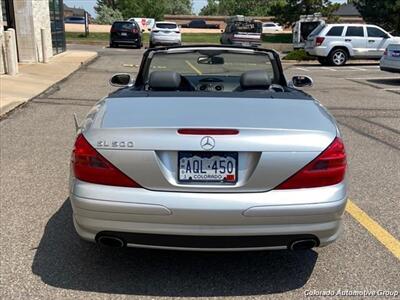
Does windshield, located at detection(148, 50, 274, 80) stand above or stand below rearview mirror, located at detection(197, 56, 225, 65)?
below

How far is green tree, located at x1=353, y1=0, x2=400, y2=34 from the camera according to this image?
3681 cm

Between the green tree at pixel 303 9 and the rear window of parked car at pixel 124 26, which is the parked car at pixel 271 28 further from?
the rear window of parked car at pixel 124 26

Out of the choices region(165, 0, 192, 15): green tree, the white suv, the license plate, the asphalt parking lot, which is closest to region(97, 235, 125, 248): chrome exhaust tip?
the asphalt parking lot

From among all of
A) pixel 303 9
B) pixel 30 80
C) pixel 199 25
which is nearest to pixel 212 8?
pixel 199 25

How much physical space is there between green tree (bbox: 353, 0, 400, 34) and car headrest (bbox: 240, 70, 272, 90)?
3578cm

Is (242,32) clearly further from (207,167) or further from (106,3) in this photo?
(106,3)

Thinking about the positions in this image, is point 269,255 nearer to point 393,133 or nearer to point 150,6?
point 393,133

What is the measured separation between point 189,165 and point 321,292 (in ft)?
3.90

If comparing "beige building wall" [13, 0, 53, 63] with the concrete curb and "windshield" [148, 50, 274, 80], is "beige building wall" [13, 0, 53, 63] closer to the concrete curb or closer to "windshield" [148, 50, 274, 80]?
the concrete curb

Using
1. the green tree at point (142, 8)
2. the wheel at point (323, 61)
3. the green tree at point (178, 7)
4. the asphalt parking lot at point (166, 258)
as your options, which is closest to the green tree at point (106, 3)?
the green tree at point (142, 8)

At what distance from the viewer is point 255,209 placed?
9.77 ft

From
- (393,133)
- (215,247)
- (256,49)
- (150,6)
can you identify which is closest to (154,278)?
(215,247)

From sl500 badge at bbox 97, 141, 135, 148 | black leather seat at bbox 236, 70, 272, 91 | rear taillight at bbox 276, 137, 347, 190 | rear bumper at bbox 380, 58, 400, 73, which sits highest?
black leather seat at bbox 236, 70, 272, 91

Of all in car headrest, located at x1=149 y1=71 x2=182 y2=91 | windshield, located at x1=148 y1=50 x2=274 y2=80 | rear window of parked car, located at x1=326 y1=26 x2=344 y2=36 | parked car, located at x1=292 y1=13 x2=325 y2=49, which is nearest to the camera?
car headrest, located at x1=149 y1=71 x2=182 y2=91
